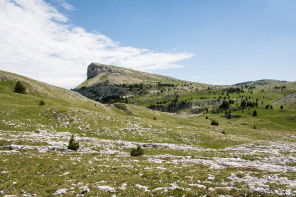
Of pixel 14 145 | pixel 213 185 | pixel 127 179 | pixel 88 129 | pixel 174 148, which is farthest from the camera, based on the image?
pixel 88 129

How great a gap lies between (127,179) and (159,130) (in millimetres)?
31752

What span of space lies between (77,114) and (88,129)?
341 inches

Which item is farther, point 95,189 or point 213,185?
point 213,185

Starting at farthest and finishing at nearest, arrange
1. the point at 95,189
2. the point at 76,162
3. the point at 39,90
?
1. the point at 39,90
2. the point at 76,162
3. the point at 95,189

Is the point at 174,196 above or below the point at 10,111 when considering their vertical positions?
below

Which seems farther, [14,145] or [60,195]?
[14,145]

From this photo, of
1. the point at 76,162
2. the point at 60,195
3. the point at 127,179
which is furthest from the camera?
the point at 76,162

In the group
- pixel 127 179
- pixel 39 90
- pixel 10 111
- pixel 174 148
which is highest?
pixel 39 90

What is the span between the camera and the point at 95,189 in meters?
12.9

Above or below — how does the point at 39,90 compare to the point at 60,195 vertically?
above

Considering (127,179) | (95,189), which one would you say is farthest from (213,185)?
(95,189)

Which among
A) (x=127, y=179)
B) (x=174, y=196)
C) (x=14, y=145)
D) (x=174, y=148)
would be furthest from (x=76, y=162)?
(x=174, y=148)

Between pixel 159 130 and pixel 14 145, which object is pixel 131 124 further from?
pixel 14 145

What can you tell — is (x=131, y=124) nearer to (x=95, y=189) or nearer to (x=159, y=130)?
(x=159, y=130)
